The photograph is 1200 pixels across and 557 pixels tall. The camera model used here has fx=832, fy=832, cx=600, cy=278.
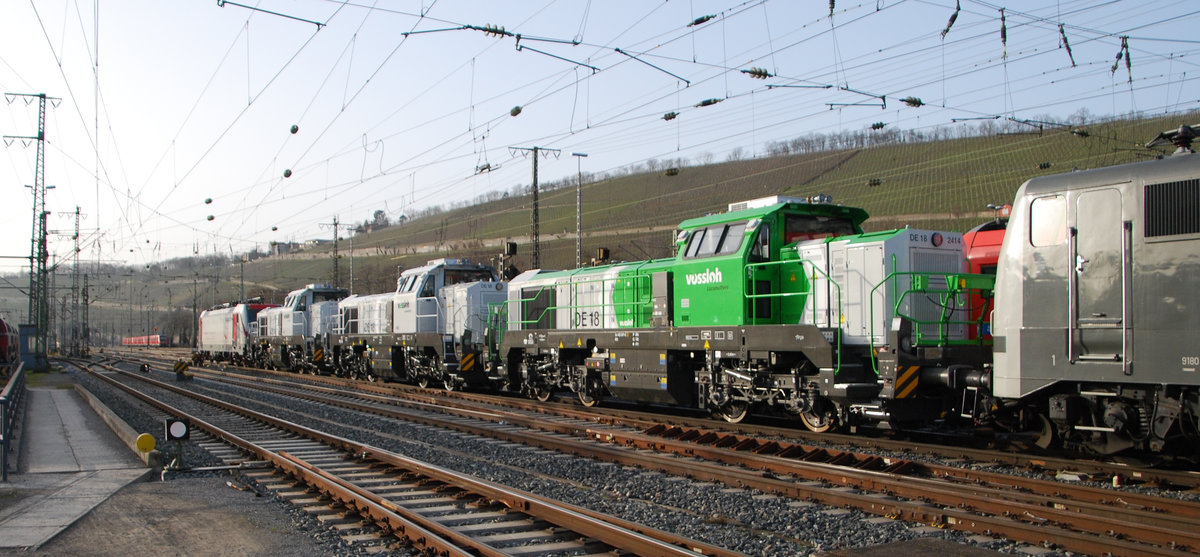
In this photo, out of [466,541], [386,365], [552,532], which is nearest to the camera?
[466,541]

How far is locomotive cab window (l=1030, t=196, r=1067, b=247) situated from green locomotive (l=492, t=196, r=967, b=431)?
5.63 feet

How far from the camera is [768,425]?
13.3 metres

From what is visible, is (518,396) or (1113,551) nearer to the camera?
(1113,551)

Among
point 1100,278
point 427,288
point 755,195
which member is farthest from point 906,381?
point 755,195

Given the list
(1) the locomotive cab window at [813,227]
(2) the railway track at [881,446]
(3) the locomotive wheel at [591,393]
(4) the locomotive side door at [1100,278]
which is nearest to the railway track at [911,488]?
(2) the railway track at [881,446]

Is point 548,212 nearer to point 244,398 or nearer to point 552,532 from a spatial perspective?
point 244,398

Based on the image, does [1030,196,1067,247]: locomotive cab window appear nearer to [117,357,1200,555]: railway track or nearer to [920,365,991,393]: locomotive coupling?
[920,365,991,393]: locomotive coupling

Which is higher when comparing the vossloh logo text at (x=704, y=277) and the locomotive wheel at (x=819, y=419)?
the vossloh logo text at (x=704, y=277)

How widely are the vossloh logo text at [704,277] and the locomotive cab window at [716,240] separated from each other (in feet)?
0.89

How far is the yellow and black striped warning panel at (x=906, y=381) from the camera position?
10086 millimetres

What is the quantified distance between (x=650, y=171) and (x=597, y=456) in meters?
62.5

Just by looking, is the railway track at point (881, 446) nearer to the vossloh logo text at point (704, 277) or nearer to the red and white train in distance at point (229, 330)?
the vossloh logo text at point (704, 277)

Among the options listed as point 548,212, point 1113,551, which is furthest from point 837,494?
point 548,212

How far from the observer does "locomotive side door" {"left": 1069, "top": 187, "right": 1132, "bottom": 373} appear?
25.9 ft
